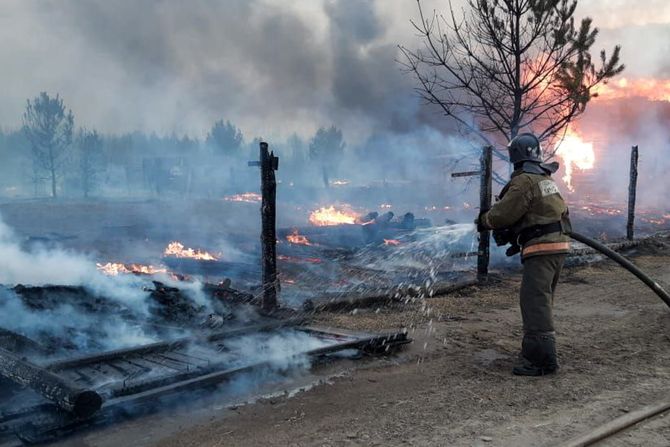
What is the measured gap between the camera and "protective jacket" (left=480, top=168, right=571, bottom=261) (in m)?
4.94

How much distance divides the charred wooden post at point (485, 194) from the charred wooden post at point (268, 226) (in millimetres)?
3520

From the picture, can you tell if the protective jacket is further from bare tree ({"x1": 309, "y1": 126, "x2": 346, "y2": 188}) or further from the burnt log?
bare tree ({"x1": 309, "y1": 126, "x2": 346, "y2": 188})

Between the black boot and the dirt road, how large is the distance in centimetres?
10

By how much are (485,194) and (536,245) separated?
4195 millimetres

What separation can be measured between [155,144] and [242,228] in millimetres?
42848

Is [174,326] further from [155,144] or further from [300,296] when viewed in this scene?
[155,144]

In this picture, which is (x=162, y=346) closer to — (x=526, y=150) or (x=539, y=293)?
(x=539, y=293)

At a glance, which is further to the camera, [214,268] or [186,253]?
[186,253]

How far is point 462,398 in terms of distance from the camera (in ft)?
13.8

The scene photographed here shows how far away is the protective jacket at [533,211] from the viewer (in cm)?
494

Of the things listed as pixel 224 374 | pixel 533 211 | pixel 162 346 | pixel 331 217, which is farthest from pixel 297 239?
pixel 224 374

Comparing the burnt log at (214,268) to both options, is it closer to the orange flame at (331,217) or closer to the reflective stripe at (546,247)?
the reflective stripe at (546,247)

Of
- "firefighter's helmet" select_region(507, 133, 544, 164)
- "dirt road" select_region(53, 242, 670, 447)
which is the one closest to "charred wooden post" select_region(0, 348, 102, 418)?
"dirt road" select_region(53, 242, 670, 447)

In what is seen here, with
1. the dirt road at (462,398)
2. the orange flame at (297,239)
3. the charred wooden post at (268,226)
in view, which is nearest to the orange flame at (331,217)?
the orange flame at (297,239)
